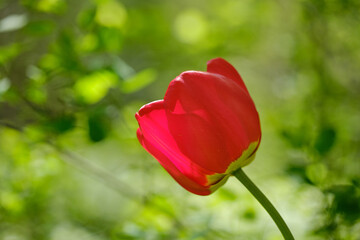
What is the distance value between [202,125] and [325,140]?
0.25m

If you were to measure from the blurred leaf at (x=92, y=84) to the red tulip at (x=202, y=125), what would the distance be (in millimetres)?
249

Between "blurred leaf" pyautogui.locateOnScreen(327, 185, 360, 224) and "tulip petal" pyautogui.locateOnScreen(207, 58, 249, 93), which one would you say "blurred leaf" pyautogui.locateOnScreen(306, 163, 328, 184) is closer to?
"blurred leaf" pyautogui.locateOnScreen(327, 185, 360, 224)

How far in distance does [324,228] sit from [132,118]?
14.0 inches

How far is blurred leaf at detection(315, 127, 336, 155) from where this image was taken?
1.86 ft

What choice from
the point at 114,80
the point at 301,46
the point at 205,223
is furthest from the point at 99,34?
the point at 301,46

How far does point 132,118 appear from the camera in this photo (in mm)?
759

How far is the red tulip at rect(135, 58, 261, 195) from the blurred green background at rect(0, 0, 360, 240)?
151mm

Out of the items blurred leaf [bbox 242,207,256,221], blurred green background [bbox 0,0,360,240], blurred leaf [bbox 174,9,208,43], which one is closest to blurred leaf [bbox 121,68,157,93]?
blurred green background [bbox 0,0,360,240]

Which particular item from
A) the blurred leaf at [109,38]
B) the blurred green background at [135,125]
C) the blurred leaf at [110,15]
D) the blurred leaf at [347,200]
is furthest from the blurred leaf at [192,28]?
the blurred leaf at [347,200]

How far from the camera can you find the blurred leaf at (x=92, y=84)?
635mm

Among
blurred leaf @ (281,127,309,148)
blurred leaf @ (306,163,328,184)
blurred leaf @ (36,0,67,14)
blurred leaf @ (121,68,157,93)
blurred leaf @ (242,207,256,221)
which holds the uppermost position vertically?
blurred leaf @ (36,0,67,14)

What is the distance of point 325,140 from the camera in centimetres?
57

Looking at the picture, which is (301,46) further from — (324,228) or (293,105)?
(324,228)

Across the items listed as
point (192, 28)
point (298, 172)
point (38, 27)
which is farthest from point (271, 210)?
point (192, 28)
